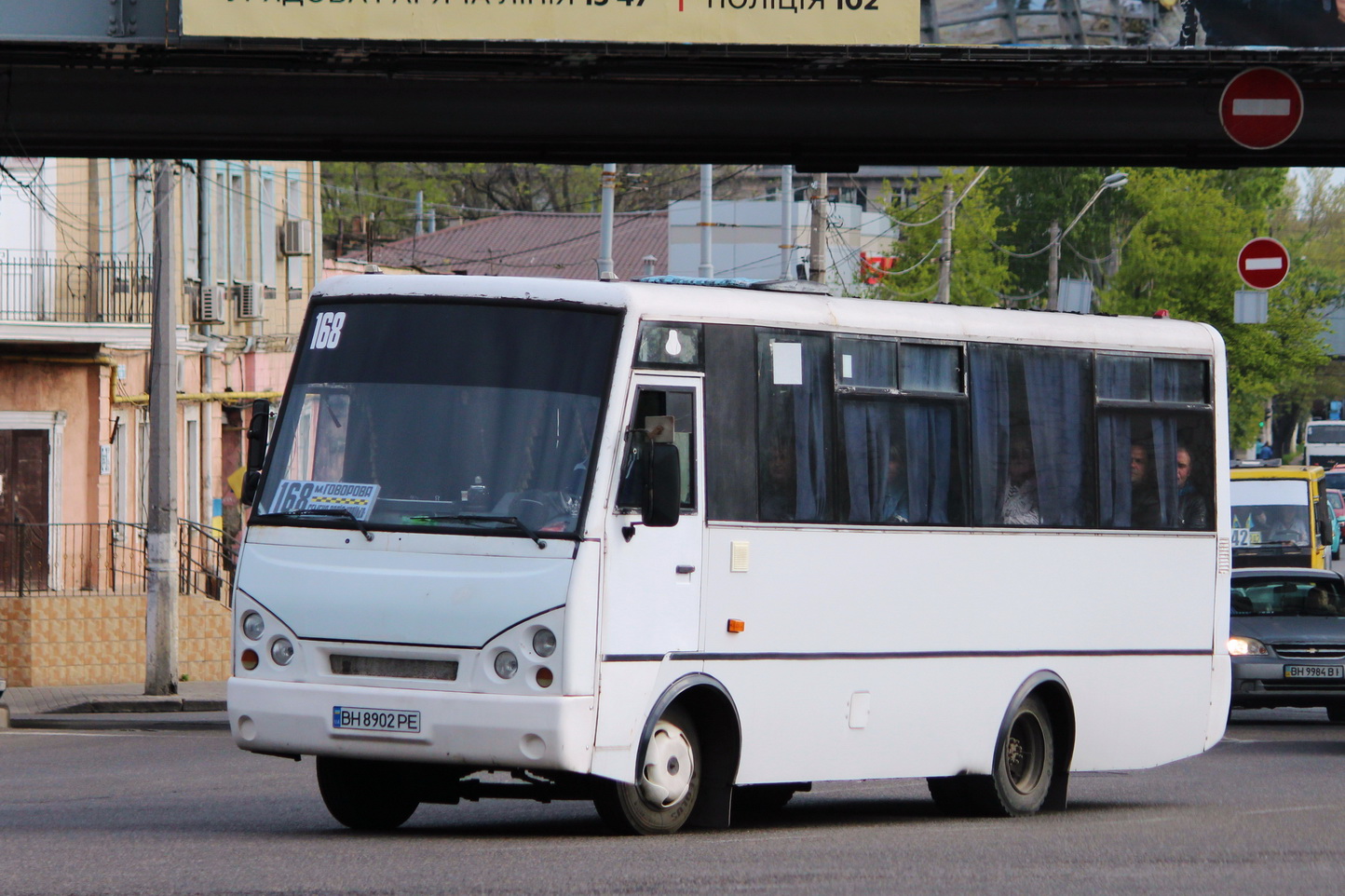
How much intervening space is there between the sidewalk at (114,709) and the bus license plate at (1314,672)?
1017 centimetres

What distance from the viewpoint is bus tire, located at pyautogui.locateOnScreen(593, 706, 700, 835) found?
1094cm

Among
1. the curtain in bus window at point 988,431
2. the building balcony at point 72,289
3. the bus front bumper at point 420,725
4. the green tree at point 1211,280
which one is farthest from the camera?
the green tree at point 1211,280

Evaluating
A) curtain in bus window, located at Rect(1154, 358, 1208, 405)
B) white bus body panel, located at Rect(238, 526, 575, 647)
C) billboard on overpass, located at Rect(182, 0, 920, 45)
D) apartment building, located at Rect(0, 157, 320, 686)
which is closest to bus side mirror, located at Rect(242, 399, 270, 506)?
white bus body panel, located at Rect(238, 526, 575, 647)

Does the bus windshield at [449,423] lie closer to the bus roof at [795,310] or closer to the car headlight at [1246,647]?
the bus roof at [795,310]

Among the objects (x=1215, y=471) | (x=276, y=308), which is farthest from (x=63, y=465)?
(x=1215, y=471)

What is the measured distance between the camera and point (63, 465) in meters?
30.2

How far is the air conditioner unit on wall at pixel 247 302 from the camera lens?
38.5m

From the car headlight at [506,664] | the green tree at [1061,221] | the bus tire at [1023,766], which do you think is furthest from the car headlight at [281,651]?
the green tree at [1061,221]

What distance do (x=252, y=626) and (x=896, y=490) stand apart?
3.54 m

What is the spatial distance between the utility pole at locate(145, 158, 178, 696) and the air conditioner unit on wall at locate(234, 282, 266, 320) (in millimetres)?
13570

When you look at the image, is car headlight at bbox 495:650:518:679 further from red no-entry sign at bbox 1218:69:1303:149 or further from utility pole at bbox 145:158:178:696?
utility pole at bbox 145:158:178:696

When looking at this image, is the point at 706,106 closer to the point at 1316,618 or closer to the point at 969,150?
the point at 969,150

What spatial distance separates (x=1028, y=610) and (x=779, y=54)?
471cm

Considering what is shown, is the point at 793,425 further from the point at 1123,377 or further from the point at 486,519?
the point at 1123,377
